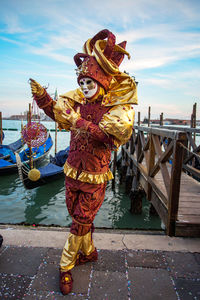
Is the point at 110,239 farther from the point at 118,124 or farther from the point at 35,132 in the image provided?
the point at 35,132

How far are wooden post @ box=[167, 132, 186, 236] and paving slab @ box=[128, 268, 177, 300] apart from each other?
646 millimetres

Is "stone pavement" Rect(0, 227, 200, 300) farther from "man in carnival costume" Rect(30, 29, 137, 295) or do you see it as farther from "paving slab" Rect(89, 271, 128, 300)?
"man in carnival costume" Rect(30, 29, 137, 295)

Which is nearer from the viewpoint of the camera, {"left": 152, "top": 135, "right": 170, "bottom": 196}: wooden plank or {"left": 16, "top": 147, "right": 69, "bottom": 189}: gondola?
{"left": 152, "top": 135, "right": 170, "bottom": 196}: wooden plank

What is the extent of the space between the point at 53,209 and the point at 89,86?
4754 mm

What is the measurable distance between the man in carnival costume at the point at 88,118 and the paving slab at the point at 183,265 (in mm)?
849

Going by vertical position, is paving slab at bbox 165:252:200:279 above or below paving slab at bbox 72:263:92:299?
above

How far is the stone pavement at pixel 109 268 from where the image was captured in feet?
6.03

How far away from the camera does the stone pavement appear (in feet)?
6.03

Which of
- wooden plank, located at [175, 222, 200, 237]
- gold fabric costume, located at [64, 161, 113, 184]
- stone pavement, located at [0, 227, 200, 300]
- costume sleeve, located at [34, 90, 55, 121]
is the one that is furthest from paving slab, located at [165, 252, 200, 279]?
costume sleeve, located at [34, 90, 55, 121]

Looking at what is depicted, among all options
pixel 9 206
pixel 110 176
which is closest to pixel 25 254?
pixel 110 176

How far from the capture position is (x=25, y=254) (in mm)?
2301

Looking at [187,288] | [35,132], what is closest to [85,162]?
[187,288]

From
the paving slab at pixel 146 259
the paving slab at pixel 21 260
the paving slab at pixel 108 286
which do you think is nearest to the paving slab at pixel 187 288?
the paving slab at pixel 146 259

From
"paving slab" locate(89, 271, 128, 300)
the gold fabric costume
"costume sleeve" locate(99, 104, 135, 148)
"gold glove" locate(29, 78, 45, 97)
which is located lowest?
"paving slab" locate(89, 271, 128, 300)
